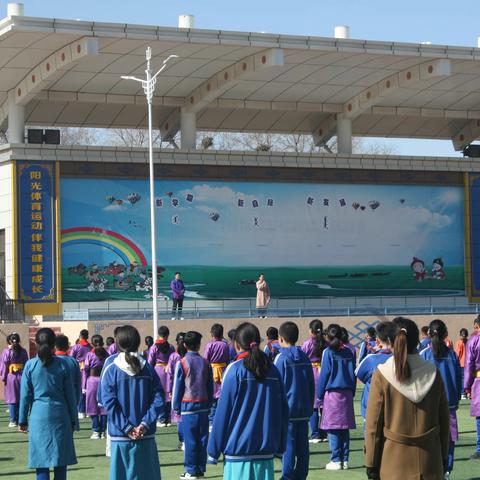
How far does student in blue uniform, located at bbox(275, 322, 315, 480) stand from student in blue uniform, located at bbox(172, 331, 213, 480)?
5.56 feet

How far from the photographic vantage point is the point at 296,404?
12250 mm

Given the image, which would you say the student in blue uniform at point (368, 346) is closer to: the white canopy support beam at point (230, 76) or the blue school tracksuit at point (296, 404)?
the blue school tracksuit at point (296, 404)

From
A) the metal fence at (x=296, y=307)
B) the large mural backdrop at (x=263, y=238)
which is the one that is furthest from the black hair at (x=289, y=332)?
the large mural backdrop at (x=263, y=238)

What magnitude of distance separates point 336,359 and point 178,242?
21.4 metres

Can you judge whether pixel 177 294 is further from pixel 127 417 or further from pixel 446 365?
pixel 127 417

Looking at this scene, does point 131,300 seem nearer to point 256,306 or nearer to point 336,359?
point 256,306

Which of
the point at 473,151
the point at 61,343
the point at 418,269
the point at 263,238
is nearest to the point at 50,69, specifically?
the point at 263,238

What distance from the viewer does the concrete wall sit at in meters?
33.9

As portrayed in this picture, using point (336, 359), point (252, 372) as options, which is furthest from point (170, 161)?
point (252, 372)

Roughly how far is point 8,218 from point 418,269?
12.8 meters

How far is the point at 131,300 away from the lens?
35.1 metres

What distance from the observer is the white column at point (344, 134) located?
3866 cm

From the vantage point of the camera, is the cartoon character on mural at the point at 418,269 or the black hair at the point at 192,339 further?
the cartoon character on mural at the point at 418,269

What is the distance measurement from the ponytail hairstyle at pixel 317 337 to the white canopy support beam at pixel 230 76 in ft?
51.2
